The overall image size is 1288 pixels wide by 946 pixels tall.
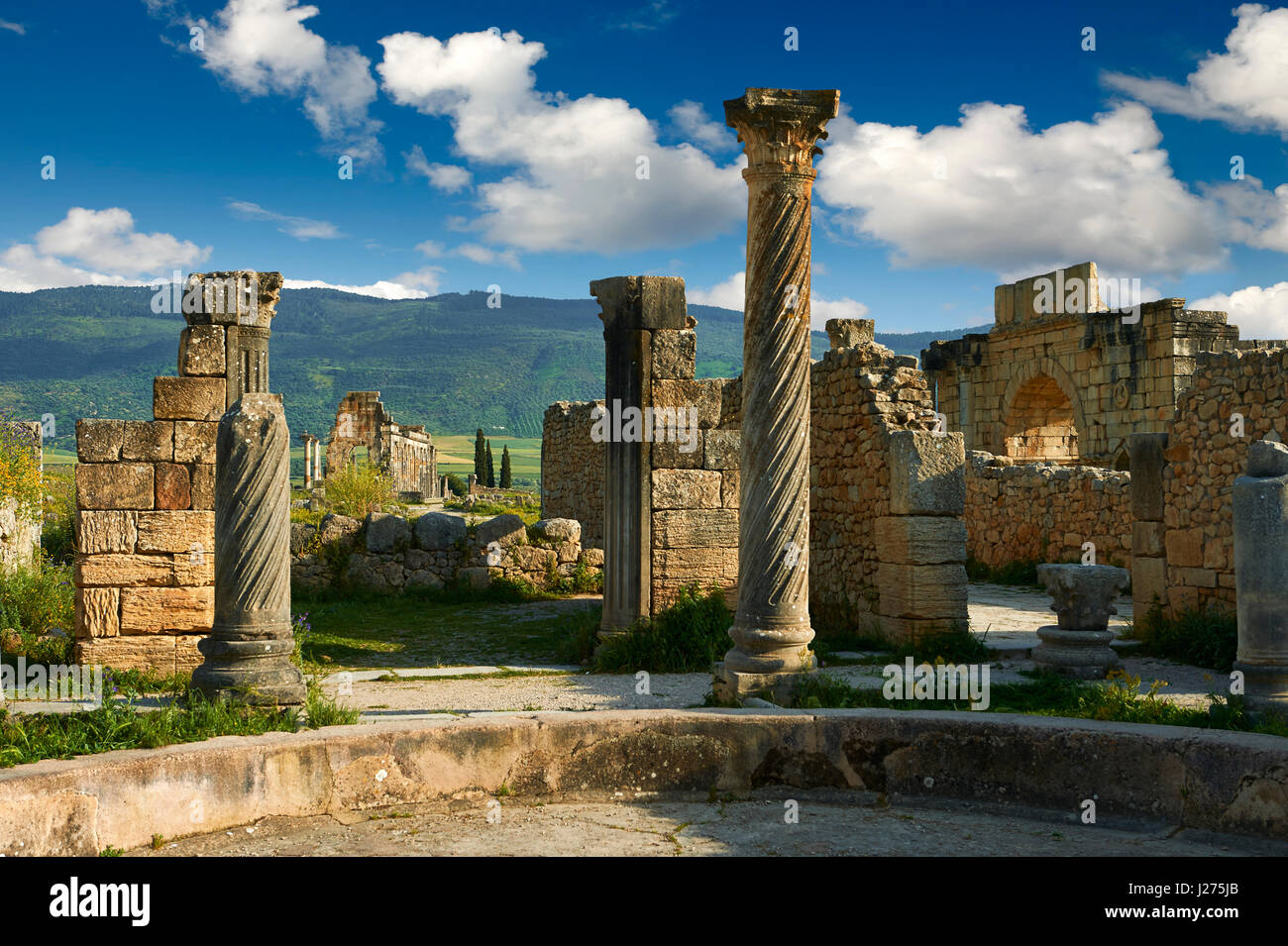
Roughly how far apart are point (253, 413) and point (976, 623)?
8270 mm

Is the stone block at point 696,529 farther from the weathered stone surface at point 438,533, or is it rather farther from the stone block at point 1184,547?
the weathered stone surface at point 438,533

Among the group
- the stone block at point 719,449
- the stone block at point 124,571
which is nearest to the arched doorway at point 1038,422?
the stone block at point 719,449

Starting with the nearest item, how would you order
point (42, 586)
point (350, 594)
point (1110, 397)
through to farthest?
point (42, 586) < point (350, 594) < point (1110, 397)

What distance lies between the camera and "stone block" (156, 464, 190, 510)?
825cm

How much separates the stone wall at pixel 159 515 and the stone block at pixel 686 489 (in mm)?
3644

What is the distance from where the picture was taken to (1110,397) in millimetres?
20922

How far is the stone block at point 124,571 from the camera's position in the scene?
8164mm

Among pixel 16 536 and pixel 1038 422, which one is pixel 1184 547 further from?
pixel 1038 422

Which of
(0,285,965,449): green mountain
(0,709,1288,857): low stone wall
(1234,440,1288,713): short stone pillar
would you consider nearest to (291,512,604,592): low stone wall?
(0,709,1288,857): low stone wall

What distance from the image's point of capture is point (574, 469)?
19938mm

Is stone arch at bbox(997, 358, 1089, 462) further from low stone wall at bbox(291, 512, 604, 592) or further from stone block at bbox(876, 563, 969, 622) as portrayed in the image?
stone block at bbox(876, 563, 969, 622)
